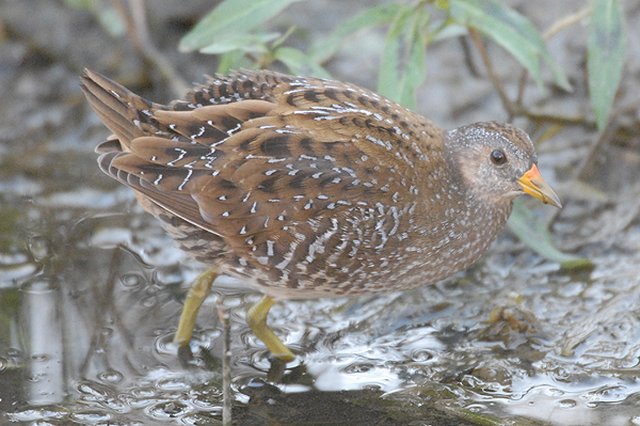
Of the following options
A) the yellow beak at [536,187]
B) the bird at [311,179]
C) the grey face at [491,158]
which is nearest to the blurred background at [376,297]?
the bird at [311,179]

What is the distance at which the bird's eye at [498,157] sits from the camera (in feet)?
14.7

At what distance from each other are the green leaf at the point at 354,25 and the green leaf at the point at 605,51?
0.91 m

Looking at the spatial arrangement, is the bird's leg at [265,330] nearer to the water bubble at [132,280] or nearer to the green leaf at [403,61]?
the water bubble at [132,280]

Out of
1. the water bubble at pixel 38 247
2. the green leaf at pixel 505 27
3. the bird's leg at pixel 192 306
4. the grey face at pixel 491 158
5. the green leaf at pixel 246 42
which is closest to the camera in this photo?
the grey face at pixel 491 158

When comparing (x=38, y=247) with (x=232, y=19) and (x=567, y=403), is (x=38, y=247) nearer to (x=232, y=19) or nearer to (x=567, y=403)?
(x=232, y=19)

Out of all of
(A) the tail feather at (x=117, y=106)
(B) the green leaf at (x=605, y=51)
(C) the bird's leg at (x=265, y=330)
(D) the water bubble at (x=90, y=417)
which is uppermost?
(B) the green leaf at (x=605, y=51)

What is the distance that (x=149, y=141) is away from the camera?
4.35 metres

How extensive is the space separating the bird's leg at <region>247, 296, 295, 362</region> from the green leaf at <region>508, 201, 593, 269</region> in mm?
1296

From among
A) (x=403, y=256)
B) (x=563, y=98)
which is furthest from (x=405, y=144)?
(x=563, y=98)

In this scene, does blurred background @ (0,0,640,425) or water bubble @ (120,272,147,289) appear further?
water bubble @ (120,272,147,289)

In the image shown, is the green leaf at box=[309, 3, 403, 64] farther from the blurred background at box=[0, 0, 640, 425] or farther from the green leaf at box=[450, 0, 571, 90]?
the green leaf at box=[450, 0, 571, 90]

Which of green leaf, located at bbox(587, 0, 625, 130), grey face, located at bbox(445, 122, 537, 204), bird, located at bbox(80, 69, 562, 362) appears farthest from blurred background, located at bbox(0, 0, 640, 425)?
grey face, located at bbox(445, 122, 537, 204)

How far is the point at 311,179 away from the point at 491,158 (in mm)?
796

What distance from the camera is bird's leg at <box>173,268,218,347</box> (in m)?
4.76
